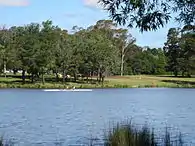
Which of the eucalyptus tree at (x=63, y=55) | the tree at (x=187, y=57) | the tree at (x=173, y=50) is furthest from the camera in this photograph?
the tree at (x=173, y=50)

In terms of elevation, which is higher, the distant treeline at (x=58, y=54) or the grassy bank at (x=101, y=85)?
the distant treeline at (x=58, y=54)

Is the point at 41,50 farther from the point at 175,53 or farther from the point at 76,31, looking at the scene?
the point at 175,53

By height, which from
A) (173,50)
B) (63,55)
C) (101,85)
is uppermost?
(173,50)

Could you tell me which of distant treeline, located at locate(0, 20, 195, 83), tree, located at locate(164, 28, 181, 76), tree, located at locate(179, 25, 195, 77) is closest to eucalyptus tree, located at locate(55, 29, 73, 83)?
distant treeline, located at locate(0, 20, 195, 83)

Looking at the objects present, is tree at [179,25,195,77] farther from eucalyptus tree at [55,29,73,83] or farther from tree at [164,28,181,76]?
eucalyptus tree at [55,29,73,83]

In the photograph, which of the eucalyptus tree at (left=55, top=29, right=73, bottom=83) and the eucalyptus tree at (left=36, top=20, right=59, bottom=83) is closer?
the eucalyptus tree at (left=36, top=20, right=59, bottom=83)

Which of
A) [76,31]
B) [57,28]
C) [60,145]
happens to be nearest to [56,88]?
[57,28]

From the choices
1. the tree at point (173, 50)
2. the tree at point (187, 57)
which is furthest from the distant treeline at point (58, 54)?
the tree at point (173, 50)

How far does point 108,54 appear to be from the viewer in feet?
344

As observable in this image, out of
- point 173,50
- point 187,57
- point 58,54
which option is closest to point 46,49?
point 58,54

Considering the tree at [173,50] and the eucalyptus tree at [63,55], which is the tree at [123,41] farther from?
the eucalyptus tree at [63,55]

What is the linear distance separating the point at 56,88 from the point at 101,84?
11.6m

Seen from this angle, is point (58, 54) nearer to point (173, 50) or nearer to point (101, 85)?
point (101, 85)

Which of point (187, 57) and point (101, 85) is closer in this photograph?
point (101, 85)
